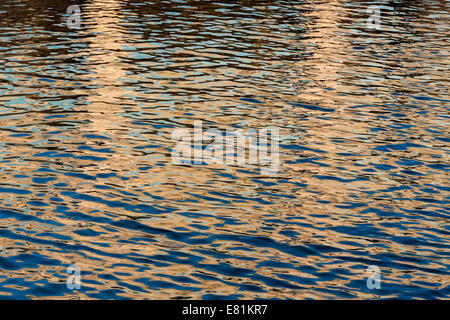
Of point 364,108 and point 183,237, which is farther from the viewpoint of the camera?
point 364,108

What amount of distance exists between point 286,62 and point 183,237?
Result: 68.5 ft

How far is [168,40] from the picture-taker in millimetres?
40281

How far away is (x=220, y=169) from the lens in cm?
2184

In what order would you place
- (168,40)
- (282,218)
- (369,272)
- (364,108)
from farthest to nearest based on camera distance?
(168,40)
(364,108)
(282,218)
(369,272)

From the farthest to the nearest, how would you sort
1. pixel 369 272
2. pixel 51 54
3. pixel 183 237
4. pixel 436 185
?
pixel 51 54 < pixel 436 185 < pixel 183 237 < pixel 369 272

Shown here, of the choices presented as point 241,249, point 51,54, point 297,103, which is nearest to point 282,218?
point 241,249

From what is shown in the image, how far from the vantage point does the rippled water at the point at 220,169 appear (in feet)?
51.2

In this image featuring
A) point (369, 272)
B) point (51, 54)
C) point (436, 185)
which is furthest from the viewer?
point (51, 54)

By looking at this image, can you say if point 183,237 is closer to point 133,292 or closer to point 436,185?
point 133,292

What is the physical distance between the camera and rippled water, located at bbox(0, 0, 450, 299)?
1560cm
